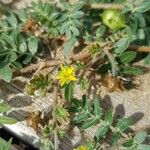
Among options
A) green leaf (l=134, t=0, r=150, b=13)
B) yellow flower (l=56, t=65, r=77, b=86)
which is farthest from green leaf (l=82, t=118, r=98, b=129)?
green leaf (l=134, t=0, r=150, b=13)

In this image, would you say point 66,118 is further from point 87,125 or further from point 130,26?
point 130,26

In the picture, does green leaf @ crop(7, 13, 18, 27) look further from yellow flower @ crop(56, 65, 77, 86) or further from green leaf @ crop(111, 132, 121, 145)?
green leaf @ crop(111, 132, 121, 145)

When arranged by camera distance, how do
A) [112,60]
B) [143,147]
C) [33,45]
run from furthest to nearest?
[33,45]
[112,60]
[143,147]

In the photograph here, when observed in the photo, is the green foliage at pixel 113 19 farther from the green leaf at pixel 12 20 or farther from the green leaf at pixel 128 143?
the green leaf at pixel 128 143

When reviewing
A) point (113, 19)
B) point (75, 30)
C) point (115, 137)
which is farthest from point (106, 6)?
point (115, 137)

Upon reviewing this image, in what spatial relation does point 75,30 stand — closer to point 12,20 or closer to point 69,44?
point 69,44

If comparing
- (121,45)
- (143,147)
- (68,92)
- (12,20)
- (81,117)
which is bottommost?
(143,147)
